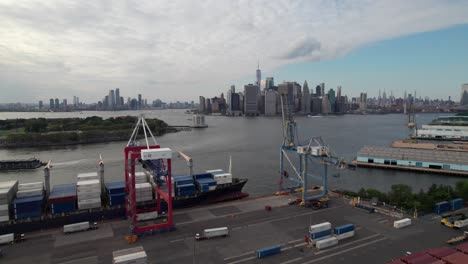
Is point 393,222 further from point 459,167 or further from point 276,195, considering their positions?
point 459,167

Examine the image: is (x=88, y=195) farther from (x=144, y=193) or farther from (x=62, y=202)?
(x=144, y=193)

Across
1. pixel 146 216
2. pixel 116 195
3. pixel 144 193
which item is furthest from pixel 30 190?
pixel 146 216

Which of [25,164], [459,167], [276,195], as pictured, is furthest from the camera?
[25,164]

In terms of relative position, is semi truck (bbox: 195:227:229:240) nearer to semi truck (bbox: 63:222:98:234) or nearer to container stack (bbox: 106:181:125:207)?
semi truck (bbox: 63:222:98:234)

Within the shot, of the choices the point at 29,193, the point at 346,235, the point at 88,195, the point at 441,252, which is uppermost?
the point at 29,193

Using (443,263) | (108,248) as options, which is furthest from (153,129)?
(443,263)

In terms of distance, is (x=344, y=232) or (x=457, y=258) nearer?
(x=457, y=258)

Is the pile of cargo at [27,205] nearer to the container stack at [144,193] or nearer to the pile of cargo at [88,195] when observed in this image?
the pile of cargo at [88,195]
